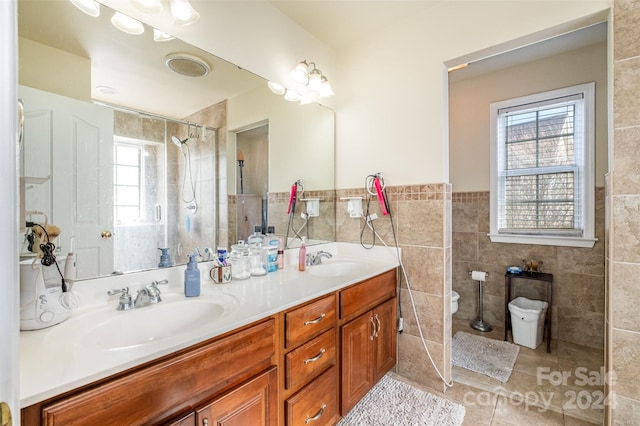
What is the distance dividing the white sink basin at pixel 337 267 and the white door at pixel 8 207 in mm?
1486

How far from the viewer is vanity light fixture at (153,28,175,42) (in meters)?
1.30

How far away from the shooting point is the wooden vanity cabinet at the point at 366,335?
1457mm

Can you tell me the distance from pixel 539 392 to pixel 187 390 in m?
2.20

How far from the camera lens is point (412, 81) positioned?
192 centimetres

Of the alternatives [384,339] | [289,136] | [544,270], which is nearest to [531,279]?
[544,270]

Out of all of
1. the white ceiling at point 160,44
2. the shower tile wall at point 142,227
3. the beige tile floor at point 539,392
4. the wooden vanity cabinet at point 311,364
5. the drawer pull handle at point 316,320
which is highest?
the white ceiling at point 160,44

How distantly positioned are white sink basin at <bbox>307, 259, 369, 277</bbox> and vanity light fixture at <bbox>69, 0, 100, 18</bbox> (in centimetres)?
161

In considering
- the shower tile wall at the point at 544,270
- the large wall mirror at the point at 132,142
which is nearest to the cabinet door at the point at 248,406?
the large wall mirror at the point at 132,142

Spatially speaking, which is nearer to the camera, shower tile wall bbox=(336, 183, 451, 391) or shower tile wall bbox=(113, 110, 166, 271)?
shower tile wall bbox=(113, 110, 166, 271)

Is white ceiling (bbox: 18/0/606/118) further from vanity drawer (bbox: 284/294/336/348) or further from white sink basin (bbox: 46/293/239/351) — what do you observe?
vanity drawer (bbox: 284/294/336/348)

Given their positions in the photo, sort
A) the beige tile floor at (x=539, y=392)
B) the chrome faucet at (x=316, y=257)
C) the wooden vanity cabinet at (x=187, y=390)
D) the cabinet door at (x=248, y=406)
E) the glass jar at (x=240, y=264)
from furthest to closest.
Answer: the chrome faucet at (x=316, y=257), the beige tile floor at (x=539, y=392), the glass jar at (x=240, y=264), the cabinet door at (x=248, y=406), the wooden vanity cabinet at (x=187, y=390)

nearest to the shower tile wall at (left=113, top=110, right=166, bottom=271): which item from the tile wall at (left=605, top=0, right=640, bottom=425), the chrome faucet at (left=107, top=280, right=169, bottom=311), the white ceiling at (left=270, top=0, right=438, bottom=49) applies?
the chrome faucet at (left=107, top=280, right=169, bottom=311)

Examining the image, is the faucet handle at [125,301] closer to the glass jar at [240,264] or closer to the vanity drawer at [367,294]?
the glass jar at [240,264]

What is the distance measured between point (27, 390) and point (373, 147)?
204 cm
